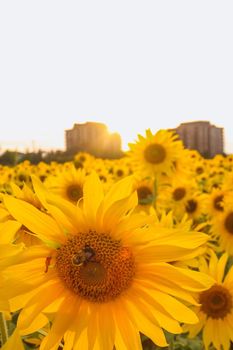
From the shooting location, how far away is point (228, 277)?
369 cm

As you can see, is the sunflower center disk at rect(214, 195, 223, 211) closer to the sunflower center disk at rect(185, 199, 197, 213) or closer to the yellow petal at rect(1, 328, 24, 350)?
the sunflower center disk at rect(185, 199, 197, 213)

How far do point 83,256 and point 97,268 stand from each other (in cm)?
11

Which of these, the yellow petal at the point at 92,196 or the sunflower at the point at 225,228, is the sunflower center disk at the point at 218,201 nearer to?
the sunflower at the point at 225,228

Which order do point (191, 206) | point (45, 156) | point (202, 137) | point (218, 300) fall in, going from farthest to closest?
1. point (202, 137)
2. point (45, 156)
3. point (191, 206)
4. point (218, 300)

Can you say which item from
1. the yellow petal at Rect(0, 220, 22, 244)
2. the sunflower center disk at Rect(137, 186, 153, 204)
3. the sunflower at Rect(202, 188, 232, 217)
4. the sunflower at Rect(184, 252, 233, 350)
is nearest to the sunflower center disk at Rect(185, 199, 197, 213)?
the sunflower at Rect(202, 188, 232, 217)

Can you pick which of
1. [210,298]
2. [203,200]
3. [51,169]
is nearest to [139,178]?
[203,200]

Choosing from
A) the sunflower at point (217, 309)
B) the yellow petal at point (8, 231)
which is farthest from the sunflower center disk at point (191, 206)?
the yellow petal at point (8, 231)

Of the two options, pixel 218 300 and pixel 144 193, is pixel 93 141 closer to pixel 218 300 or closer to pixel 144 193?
pixel 144 193

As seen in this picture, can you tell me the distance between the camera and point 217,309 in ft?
12.3

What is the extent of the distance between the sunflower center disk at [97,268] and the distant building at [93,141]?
2944cm

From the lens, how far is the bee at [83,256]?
71.1 inches

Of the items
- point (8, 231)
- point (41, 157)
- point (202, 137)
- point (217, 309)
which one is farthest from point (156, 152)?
point (202, 137)

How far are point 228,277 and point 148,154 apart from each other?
5.56 meters

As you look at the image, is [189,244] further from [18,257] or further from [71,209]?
[18,257]
